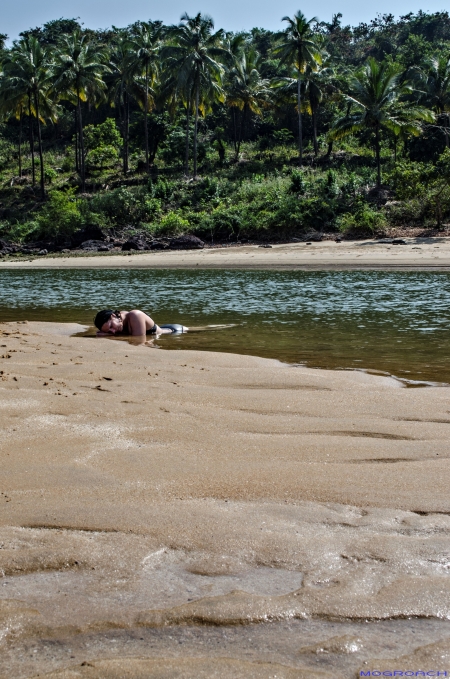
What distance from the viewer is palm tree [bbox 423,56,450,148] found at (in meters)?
46.3

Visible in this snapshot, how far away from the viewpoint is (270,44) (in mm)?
81062

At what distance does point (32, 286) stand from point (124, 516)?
64.2ft

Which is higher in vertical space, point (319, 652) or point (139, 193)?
point (139, 193)

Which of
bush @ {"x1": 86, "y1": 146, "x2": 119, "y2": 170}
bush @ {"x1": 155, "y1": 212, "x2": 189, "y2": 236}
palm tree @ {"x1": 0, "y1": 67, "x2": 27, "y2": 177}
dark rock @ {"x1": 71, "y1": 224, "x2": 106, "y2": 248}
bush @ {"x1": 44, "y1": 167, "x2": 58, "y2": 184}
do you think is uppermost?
palm tree @ {"x1": 0, "y1": 67, "x2": 27, "y2": 177}

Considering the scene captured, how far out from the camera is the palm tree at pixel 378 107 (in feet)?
128

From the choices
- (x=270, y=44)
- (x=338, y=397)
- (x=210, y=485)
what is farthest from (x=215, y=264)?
(x=270, y=44)

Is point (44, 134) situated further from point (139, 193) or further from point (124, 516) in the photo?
point (124, 516)

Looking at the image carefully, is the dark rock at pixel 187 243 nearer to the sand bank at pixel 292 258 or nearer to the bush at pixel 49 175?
the sand bank at pixel 292 258

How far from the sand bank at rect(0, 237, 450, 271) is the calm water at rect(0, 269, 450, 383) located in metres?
2.03

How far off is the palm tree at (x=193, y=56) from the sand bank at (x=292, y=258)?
17633 mm

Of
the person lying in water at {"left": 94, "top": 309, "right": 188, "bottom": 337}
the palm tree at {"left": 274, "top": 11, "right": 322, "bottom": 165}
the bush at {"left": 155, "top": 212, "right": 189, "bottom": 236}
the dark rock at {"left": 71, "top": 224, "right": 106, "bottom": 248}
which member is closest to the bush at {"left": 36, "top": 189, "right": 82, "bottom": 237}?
the dark rock at {"left": 71, "top": 224, "right": 106, "bottom": 248}

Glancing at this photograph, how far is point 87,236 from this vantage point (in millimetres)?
38031

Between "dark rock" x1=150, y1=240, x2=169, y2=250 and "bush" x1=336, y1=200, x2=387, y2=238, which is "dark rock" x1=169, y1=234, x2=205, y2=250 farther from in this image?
"bush" x1=336, y1=200, x2=387, y2=238

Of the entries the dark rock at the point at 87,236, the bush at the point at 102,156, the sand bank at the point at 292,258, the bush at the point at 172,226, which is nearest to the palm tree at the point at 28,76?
the bush at the point at 102,156
